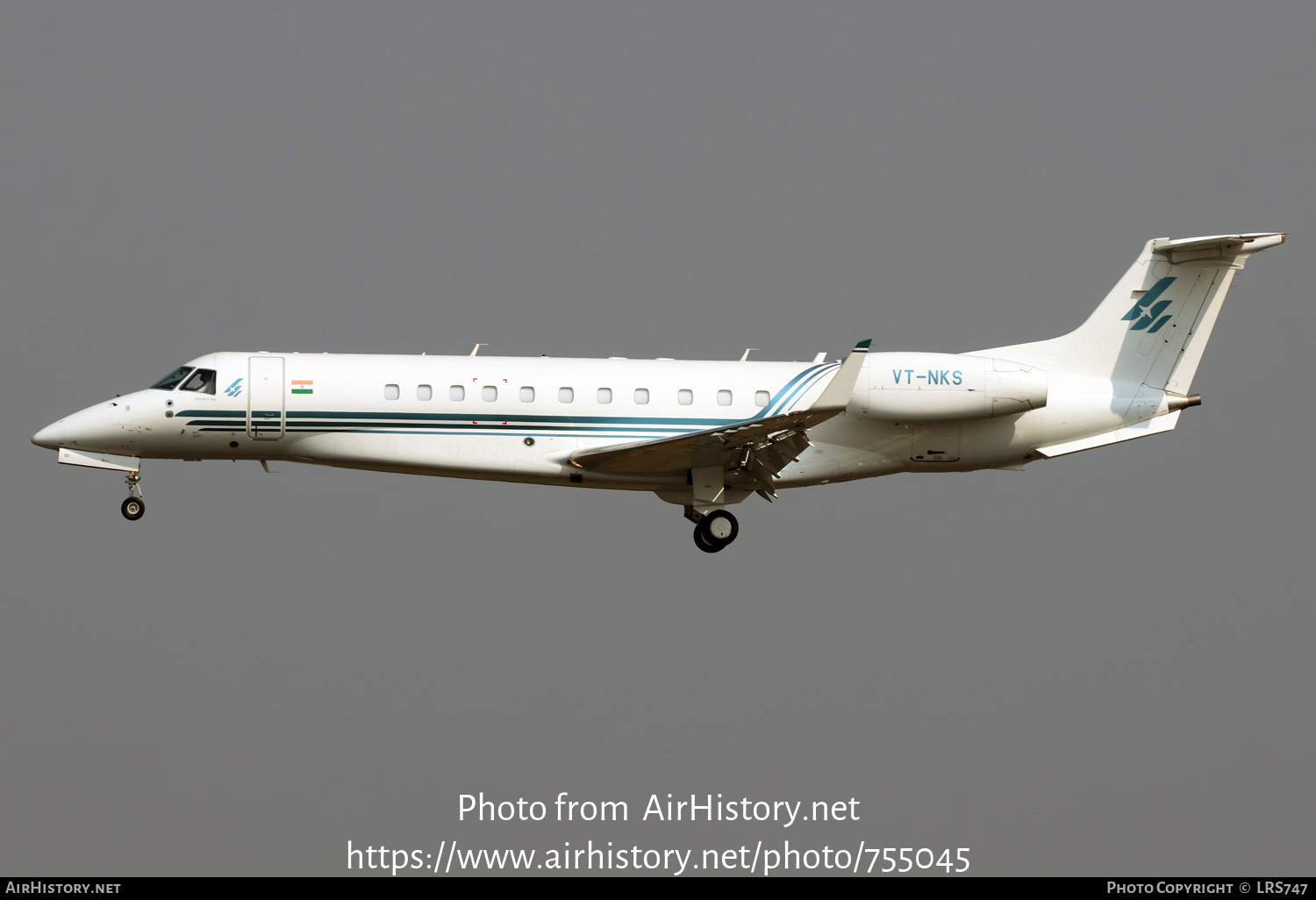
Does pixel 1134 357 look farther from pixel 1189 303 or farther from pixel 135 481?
pixel 135 481

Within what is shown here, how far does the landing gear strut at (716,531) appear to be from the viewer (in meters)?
23.1

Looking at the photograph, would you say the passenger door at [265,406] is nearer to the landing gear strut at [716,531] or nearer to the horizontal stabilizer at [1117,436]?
the landing gear strut at [716,531]

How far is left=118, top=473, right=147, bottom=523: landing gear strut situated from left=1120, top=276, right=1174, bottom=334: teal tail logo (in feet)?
52.5

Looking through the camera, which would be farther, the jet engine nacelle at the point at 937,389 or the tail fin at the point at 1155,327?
the tail fin at the point at 1155,327

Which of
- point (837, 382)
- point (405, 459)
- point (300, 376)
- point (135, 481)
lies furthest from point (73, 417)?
point (837, 382)

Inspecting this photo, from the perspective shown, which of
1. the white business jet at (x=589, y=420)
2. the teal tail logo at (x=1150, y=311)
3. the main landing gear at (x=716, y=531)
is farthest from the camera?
the teal tail logo at (x=1150, y=311)

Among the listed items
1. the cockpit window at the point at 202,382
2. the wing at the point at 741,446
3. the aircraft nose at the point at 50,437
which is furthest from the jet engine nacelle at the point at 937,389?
the aircraft nose at the point at 50,437

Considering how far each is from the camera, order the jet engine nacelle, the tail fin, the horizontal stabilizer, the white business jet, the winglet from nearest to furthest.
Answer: the winglet < the white business jet < the jet engine nacelle < the horizontal stabilizer < the tail fin

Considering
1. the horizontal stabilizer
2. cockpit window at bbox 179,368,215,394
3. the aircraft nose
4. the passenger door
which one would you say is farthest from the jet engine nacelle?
the aircraft nose

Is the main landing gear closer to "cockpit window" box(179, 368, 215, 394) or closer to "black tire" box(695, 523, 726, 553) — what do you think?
"black tire" box(695, 523, 726, 553)

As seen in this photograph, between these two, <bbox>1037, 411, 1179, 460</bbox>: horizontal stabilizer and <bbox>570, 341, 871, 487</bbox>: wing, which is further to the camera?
<bbox>1037, 411, 1179, 460</bbox>: horizontal stabilizer

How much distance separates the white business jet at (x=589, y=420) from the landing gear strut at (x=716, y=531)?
0.03 metres

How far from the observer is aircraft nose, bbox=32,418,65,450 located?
73.0 ft

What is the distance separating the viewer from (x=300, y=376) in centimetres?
2212
